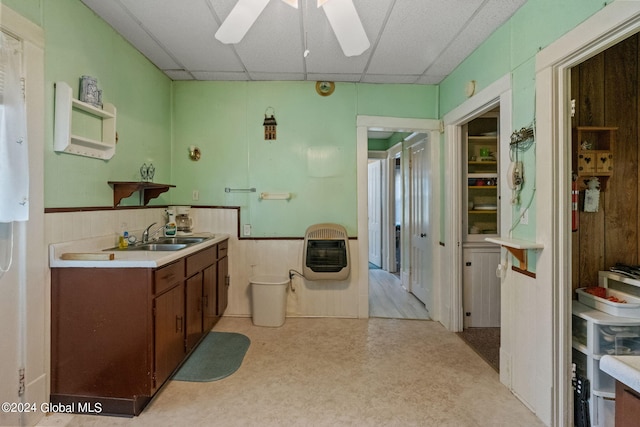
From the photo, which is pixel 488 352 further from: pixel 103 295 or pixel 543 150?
pixel 103 295

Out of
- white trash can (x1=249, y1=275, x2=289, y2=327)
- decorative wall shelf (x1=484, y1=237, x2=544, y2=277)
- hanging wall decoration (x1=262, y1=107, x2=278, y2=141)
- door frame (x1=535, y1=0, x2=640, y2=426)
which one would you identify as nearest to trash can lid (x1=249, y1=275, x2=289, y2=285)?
white trash can (x1=249, y1=275, x2=289, y2=327)

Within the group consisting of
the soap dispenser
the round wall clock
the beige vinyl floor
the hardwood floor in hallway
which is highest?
the round wall clock

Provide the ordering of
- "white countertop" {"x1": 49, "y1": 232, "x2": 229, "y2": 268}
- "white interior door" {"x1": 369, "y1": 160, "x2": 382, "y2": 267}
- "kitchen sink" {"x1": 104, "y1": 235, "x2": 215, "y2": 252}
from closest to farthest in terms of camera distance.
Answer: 1. "white countertop" {"x1": 49, "y1": 232, "x2": 229, "y2": 268}
2. "kitchen sink" {"x1": 104, "y1": 235, "x2": 215, "y2": 252}
3. "white interior door" {"x1": 369, "y1": 160, "x2": 382, "y2": 267}

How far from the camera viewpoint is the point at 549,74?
1.78m

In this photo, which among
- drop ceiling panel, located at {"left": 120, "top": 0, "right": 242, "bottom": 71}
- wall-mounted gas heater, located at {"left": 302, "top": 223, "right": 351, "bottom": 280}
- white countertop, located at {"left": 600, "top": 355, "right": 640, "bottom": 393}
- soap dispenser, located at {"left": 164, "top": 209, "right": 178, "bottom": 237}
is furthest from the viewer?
wall-mounted gas heater, located at {"left": 302, "top": 223, "right": 351, "bottom": 280}

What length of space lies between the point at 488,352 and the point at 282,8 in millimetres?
3084

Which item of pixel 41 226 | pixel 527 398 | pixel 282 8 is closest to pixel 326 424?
pixel 527 398

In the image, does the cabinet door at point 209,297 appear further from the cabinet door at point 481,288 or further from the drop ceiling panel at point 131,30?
the cabinet door at point 481,288

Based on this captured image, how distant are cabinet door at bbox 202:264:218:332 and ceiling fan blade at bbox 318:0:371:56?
2038mm

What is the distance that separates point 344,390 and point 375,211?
15.4 ft

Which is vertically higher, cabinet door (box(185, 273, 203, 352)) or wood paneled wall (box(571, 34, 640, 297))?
wood paneled wall (box(571, 34, 640, 297))

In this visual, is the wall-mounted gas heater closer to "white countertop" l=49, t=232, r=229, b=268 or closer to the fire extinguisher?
"white countertop" l=49, t=232, r=229, b=268

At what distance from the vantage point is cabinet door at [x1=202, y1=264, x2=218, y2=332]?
270cm

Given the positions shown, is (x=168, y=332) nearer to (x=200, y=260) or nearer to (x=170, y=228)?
(x=200, y=260)
